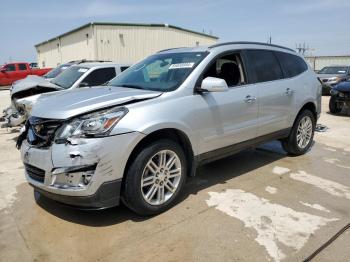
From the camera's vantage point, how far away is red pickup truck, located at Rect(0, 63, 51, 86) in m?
23.9

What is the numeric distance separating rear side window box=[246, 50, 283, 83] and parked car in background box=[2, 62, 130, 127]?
4.19m

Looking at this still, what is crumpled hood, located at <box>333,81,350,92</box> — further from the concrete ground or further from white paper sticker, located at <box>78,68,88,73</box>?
white paper sticker, located at <box>78,68,88,73</box>

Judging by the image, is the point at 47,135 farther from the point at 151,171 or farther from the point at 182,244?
the point at 182,244

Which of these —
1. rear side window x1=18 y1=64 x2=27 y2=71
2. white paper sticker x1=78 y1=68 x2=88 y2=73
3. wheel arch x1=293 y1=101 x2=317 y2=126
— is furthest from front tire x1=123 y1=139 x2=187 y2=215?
rear side window x1=18 y1=64 x2=27 y2=71

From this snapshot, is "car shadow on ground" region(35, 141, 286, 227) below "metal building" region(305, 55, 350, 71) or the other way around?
below

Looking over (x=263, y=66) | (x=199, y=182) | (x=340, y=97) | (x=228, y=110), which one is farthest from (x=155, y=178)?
(x=340, y=97)

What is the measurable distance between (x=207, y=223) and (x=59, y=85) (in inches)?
224

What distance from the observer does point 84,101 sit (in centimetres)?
348

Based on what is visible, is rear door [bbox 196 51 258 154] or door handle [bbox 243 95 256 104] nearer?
rear door [bbox 196 51 258 154]

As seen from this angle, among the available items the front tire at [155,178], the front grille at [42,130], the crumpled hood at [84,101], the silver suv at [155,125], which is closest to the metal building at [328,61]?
the silver suv at [155,125]

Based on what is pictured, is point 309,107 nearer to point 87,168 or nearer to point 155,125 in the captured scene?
point 155,125

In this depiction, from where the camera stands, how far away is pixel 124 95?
3602mm

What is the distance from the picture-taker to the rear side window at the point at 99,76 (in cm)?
791

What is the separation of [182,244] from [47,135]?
1.63 m
